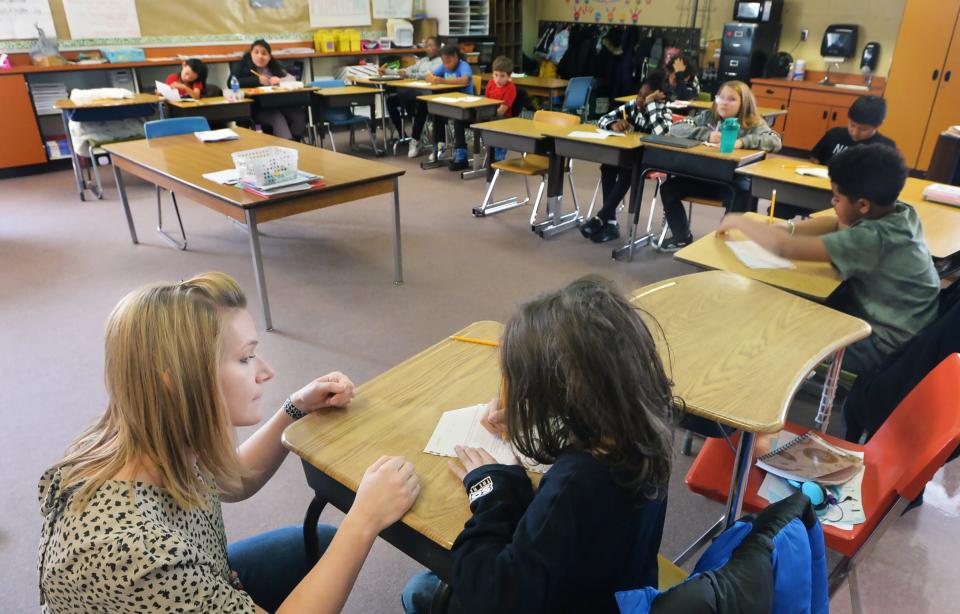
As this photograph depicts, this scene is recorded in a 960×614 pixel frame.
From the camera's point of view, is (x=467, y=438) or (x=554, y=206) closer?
(x=467, y=438)

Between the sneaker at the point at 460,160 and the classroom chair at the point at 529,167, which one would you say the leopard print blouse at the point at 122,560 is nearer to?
the classroom chair at the point at 529,167

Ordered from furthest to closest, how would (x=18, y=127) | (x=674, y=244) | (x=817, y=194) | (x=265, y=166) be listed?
(x=18, y=127)
(x=674, y=244)
(x=817, y=194)
(x=265, y=166)

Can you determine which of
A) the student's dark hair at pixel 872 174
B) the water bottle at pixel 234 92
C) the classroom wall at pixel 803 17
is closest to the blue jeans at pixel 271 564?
the student's dark hair at pixel 872 174

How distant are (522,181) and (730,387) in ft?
16.0

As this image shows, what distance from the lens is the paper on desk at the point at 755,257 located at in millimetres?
2170

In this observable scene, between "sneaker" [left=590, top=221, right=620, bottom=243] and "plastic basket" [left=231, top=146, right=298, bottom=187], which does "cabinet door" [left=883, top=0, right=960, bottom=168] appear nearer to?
"sneaker" [left=590, top=221, right=620, bottom=243]

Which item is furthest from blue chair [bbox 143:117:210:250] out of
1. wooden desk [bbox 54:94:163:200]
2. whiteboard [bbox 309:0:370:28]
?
whiteboard [bbox 309:0:370:28]

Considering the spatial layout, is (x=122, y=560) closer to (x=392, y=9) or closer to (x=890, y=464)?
(x=890, y=464)

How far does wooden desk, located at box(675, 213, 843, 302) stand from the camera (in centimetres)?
201

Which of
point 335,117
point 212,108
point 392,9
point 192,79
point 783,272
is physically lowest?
point 335,117

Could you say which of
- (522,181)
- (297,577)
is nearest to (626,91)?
(522,181)

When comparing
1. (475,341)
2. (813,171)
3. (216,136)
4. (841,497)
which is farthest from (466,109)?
(841,497)

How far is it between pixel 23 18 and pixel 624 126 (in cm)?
554

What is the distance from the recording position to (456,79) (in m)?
7.02
